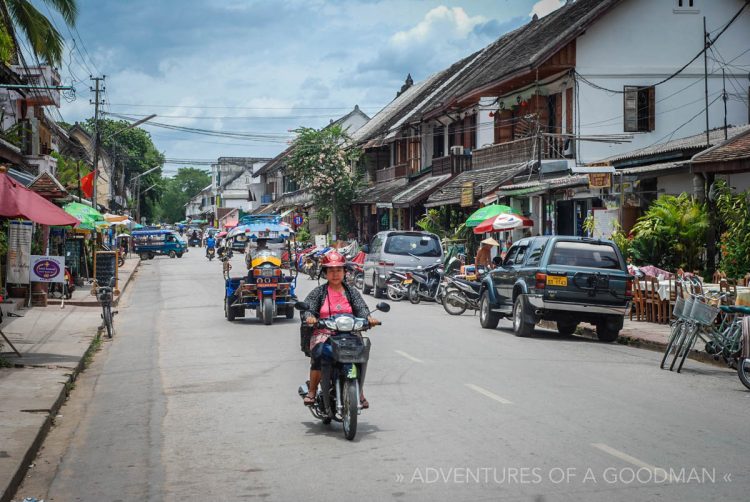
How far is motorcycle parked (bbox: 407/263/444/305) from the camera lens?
1089 inches

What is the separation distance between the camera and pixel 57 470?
7.94 m

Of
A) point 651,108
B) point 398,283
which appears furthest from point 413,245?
point 651,108

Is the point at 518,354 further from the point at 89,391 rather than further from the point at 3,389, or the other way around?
the point at 3,389

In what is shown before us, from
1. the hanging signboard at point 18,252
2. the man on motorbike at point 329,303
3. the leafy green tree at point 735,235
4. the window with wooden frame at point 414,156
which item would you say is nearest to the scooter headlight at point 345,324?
the man on motorbike at point 329,303

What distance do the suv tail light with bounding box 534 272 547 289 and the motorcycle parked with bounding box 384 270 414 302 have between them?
408 inches

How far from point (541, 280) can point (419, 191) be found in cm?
2706

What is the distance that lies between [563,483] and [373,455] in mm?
1706

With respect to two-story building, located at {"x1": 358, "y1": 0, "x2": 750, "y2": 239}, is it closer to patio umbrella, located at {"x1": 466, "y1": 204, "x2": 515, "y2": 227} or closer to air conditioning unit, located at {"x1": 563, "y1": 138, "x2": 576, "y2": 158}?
air conditioning unit, located at {"x1": 563, "y1": 138, "x2": 576, "y2": 158}

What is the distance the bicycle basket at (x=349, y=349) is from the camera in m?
8.56

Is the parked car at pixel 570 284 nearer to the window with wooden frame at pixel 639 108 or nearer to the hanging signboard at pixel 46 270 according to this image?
the hanging signboard at pixel 46 270

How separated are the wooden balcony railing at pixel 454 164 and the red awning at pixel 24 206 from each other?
29254mm

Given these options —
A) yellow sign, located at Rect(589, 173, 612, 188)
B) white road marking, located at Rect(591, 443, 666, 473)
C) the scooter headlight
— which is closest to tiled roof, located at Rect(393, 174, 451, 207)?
yellow sign, located at Rect(589, 173, 612, 188)

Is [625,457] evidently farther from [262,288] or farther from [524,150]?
[524,150]

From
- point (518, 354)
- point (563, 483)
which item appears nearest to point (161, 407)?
point (563, 483)
